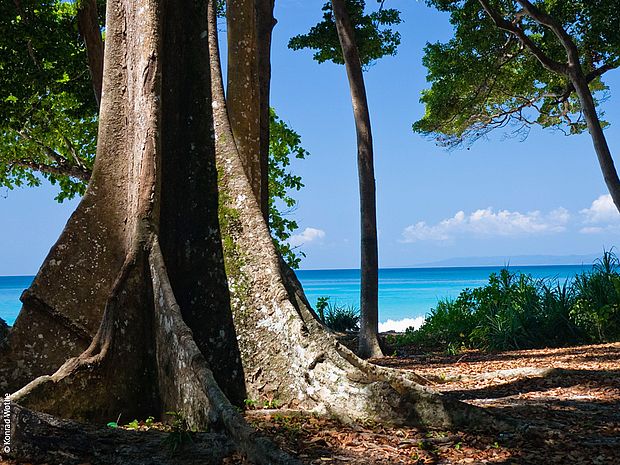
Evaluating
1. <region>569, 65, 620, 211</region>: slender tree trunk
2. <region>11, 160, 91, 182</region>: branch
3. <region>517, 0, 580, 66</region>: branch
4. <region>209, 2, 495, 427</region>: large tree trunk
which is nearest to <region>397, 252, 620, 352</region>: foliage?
<region>569, 65, 620, 211</region>: slender tree trunk

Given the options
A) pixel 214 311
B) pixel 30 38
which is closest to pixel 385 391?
pixel 214 311

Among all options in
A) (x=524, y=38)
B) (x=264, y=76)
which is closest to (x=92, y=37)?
(x=264, y=76)

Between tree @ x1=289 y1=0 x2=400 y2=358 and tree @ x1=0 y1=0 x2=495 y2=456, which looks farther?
tree @ x1=289 y1=0 x2=400 y2=358

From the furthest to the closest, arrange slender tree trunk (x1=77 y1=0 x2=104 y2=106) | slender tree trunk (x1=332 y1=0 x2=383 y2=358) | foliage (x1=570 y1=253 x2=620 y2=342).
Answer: slender tree trunk (x1=332 y1=0 x2=383 y2=358)
foliage (x1=570 y1=253 x2=620 y2=342)
slender tree trunk (x1=77 y1=0 x2=104 y2=106)

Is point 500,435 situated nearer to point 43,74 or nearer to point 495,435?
point 495,435

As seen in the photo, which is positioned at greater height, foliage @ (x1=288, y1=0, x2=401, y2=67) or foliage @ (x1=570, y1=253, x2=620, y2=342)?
foliage @ (x1=288, y1=0, x2=401, y2=67)

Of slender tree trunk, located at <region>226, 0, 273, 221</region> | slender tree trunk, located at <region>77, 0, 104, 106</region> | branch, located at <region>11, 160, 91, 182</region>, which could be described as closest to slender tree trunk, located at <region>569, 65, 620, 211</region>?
slender tree trunk, located at <region>226, 0, 273, 221</region>

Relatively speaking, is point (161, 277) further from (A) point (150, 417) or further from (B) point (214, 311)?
(A) point (150, 417)

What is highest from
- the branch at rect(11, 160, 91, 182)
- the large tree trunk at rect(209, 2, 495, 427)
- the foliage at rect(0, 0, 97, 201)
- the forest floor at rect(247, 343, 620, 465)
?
the foliage at rect(0, 0, 97, 201)

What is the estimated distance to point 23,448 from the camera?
12.4 feet

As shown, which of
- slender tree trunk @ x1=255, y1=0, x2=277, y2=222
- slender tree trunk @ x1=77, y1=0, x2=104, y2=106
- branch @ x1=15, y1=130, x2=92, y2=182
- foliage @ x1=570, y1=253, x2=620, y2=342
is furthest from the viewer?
branch @ x1=15, y1=130, x2=92, y2=182

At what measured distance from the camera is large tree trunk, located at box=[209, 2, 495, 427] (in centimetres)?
450

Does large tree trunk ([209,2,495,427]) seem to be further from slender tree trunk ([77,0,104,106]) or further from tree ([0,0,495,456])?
slender tree trunk ([77,0,104,106])

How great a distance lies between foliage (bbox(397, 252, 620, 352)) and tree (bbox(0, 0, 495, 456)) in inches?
289
